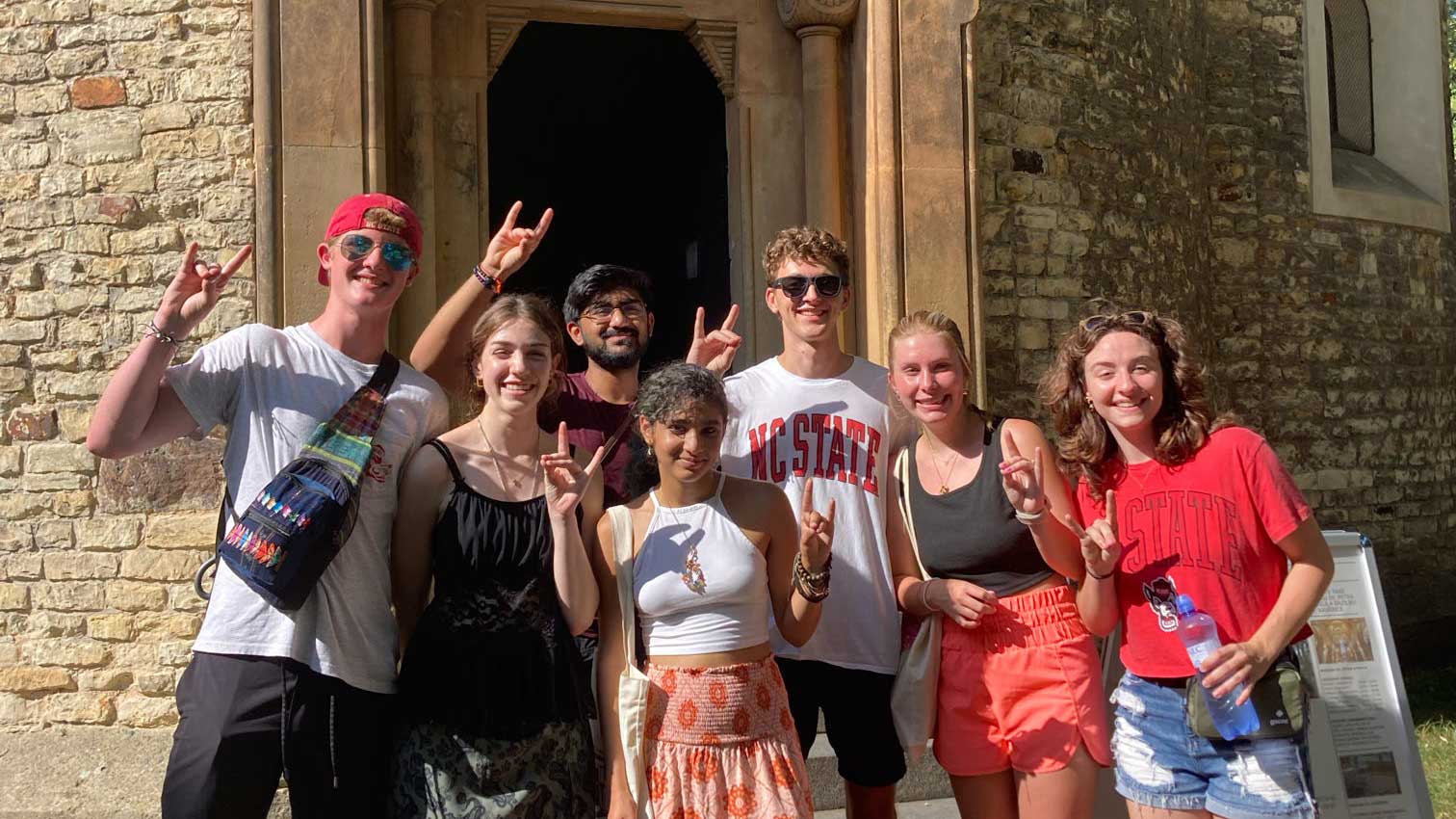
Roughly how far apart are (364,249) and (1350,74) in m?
9.89

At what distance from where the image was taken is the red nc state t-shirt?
2.58 m

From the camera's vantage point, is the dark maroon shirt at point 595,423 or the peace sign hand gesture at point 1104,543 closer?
the peace sign hand gesture at point 1104,543

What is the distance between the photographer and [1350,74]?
10.1 metres

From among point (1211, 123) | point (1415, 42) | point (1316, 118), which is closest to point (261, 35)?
point (1211, 123)

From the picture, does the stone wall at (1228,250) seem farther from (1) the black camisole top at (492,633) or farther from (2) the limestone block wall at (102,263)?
(1) the black camisole top at (492,633)

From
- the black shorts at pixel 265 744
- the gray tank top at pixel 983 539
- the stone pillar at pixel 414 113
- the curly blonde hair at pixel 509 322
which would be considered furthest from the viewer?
the stone pillar at pixel 414 113

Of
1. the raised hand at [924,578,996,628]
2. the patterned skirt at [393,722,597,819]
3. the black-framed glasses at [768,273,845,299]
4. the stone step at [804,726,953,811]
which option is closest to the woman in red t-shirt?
the raised hand at [924,578,996,628]

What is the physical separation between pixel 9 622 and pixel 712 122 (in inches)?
210

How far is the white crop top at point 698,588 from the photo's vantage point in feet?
8.75

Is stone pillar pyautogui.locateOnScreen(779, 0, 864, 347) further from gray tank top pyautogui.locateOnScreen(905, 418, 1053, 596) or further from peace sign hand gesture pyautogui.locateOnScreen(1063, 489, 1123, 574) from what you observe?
peace sign hand gesture pyautogui.locateOnScreen(1063, 489, 1123, 574)

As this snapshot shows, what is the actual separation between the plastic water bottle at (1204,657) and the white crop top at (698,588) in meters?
0.92

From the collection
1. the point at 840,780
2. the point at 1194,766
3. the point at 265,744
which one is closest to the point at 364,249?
the point at 265,744

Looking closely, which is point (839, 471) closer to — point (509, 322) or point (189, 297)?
point (509, 322)

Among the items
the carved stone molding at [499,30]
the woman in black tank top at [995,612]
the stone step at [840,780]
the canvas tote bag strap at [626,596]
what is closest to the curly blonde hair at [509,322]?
the canvas tote bag strap at [626,596]
